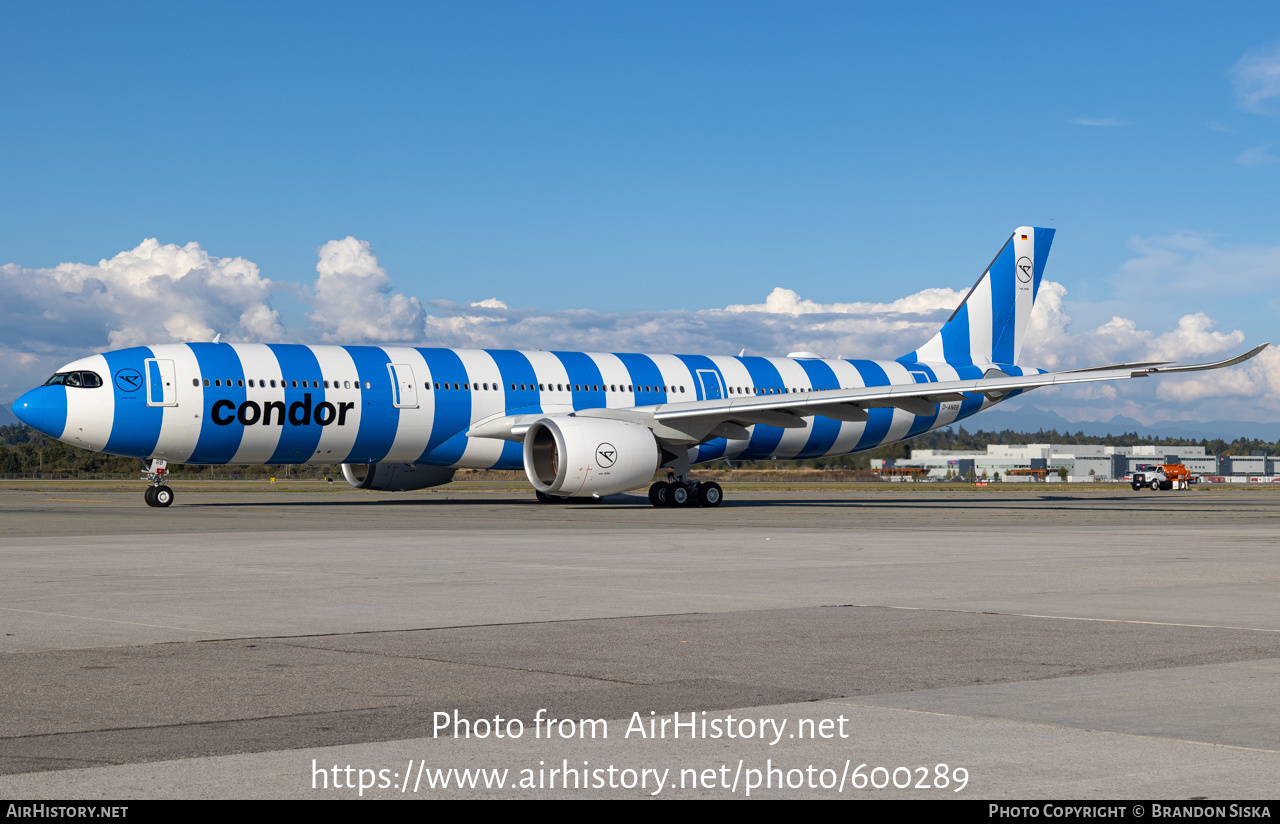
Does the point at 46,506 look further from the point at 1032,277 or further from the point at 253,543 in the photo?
the point at 1032,277

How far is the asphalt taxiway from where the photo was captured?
17.9 feet

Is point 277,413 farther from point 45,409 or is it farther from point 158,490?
point 45,409

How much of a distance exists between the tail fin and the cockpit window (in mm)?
25005

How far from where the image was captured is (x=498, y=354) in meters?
35.5

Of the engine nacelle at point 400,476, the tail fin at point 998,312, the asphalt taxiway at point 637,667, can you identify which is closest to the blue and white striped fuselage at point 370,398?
the engine nacelle at point 400,476

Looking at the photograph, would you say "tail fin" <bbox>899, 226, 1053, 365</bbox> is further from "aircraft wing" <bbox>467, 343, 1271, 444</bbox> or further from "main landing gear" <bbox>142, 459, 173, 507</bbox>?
"main landing gear" <bbox>142, 459, 173, 507</bbox>

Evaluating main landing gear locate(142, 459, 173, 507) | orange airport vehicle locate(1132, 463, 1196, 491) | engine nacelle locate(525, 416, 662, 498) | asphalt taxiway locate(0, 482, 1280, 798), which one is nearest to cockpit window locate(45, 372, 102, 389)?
main landing gear locate(142, 459, 173, 507)

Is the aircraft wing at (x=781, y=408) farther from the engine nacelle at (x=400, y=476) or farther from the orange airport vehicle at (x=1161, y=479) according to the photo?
the orange airport vehicle at (x=1161, y=479)

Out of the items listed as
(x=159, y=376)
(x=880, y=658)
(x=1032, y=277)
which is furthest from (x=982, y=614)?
(x=1032, y=277)

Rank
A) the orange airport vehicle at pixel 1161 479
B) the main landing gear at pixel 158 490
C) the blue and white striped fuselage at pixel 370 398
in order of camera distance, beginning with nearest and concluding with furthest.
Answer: the blue and white striped fuselage at pixel 370 398
the main landing gear at pixel 158 490
the orange airport vehicle at pixel 1161 479

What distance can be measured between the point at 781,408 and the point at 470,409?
812cm

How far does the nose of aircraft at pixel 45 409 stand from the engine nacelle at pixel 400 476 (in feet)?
27.6

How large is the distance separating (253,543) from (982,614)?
1170cm

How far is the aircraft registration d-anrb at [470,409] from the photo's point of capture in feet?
99.6
